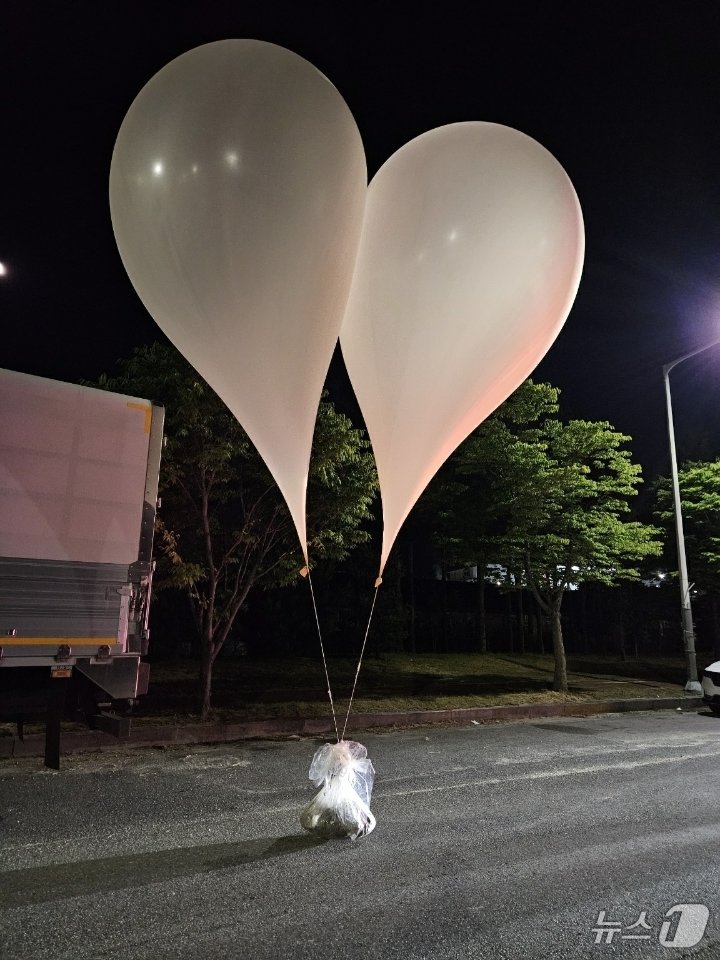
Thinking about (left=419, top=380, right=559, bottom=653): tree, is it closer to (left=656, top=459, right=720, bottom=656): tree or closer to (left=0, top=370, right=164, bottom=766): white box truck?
(left=656, top=459, right=720, bottom=656): tree

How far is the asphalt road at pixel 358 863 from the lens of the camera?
130 inches

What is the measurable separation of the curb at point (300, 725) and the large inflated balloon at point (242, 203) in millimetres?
5270

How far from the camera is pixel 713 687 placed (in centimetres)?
1330

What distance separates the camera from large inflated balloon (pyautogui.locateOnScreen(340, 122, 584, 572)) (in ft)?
15.3

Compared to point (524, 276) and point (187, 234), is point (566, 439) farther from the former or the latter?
point (187, 234)

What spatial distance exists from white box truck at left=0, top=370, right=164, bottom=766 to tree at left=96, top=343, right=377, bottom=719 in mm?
2979

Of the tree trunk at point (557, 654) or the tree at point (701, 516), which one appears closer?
the tree trunk at point (557, 654)

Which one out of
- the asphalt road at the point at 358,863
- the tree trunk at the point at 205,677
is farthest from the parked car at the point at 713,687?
the tree trunk at the point at 205,677

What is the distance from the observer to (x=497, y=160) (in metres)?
4.69

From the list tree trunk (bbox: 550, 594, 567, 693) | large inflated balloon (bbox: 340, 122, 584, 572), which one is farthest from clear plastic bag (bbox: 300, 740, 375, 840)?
tree trunk (bbox: 550, 594, 567, 693)

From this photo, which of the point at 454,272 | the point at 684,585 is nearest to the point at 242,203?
the point at 454,272

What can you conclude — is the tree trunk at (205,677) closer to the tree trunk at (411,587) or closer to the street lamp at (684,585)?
the street lamp at (684,585)

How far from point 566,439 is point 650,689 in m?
7.08

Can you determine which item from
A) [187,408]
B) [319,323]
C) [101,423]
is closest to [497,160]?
[319,323]
